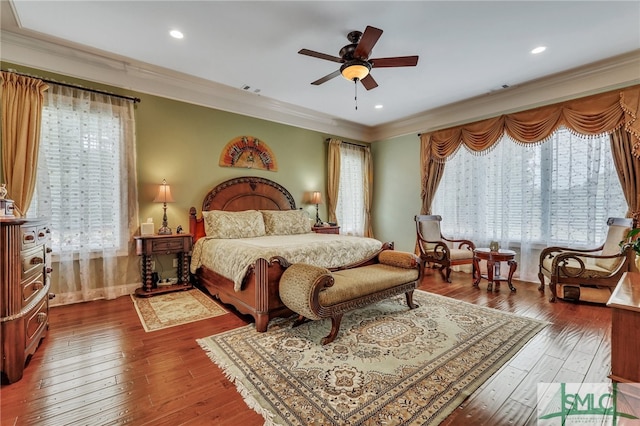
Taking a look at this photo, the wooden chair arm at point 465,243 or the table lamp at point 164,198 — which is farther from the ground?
the table lamp at point 164,198

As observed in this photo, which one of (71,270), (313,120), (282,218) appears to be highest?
(313,120)

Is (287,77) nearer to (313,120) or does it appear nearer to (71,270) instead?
(313,120)

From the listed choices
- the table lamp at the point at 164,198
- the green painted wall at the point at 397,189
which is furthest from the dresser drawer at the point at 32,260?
the green painted wall at the point at 397,189

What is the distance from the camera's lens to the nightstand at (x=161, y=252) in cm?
362

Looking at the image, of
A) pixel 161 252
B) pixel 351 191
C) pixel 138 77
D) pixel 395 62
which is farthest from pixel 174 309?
pixel 351 191

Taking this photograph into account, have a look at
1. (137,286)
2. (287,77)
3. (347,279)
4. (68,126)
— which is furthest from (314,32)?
(137,286)

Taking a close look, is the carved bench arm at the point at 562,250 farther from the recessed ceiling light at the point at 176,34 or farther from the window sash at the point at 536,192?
the recessed ceiling light at the point at 176,34

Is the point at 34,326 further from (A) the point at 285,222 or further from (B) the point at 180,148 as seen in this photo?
(A) the point at 285,222

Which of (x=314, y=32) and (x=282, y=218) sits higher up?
(x=314, y=32)

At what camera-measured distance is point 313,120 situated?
578 cm

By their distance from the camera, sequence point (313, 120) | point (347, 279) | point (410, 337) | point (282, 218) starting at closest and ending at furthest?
point (410, 337), point (347, 279), point (282, 218), point (313, 120)

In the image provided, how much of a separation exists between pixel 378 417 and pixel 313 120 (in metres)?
5.23

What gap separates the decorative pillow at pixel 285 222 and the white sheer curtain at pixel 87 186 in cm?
187

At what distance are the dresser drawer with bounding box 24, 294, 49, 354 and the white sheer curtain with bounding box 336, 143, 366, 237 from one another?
480cm
